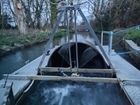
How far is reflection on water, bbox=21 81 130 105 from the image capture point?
123 inches

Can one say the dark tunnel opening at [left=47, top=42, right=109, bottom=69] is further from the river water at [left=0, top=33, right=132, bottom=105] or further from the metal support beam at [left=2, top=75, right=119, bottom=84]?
the metal support beam at [left=2, top=75, right=119, bottom=84]

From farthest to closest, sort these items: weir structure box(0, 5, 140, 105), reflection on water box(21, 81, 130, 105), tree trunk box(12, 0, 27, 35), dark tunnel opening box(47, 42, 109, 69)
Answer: tree trunk box(12, 0, 27, 35) < dark tunnel opening box(47, 42, 109, 69) < reflection on water box(21, 81, 130, 105) < weir structure box(0, 5, 140, 105)

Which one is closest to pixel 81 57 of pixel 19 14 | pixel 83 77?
pixel 83 77

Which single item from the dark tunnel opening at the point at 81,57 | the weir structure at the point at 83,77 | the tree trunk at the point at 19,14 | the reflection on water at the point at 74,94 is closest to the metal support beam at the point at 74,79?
the weir structure at the point at 83,77

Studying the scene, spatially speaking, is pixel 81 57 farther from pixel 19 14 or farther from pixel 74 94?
pixel 19 14

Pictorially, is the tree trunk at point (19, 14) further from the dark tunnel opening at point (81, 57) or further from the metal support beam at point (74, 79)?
the metal support beam at point (74, 79)

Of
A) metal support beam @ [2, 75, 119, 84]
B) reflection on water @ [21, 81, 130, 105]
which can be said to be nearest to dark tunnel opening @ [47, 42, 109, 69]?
reflection on water @ [21, 81, 130, 105]

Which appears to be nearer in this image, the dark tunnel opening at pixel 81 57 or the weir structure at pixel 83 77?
the weir structure at pixel 83 77

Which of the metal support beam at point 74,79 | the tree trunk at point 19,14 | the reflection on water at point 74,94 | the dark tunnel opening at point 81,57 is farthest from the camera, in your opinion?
the tree trunk at point 19,14

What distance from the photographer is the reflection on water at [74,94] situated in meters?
3.12

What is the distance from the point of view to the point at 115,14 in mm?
17625

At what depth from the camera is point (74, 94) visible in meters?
3.41

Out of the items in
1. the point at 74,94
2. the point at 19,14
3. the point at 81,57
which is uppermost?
the point at 19,14

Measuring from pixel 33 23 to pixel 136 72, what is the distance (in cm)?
1588
